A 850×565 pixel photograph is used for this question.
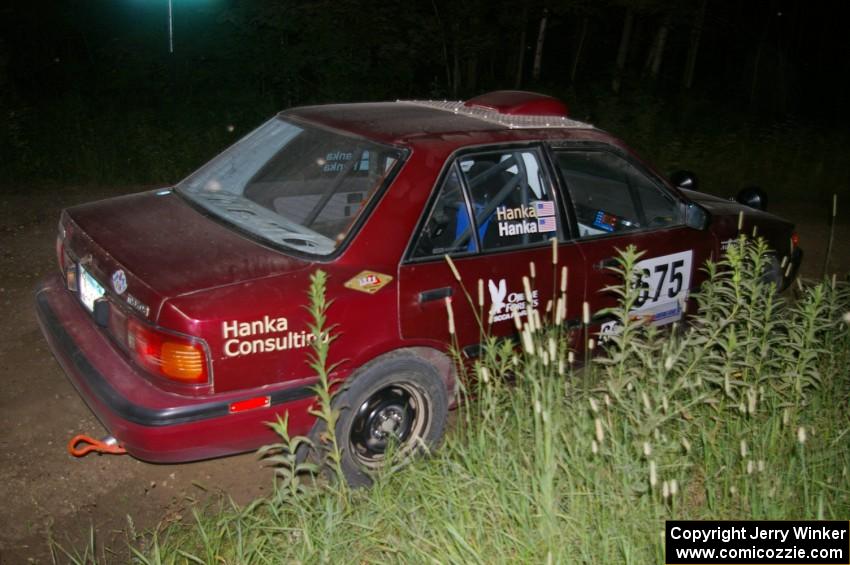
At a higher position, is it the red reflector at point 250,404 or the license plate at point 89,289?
the license plate at point 89,289

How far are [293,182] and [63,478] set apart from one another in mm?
1896

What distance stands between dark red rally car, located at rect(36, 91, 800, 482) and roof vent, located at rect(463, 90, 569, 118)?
1cm

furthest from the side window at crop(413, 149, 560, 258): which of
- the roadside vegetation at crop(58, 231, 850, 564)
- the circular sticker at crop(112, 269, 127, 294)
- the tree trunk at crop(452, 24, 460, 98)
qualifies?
the tree trunk at crop(452, 24, 460, 98)

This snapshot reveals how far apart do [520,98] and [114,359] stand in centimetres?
264

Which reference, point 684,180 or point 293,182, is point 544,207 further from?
point 684,180

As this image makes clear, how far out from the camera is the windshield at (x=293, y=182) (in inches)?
146

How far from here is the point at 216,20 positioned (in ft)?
43.3

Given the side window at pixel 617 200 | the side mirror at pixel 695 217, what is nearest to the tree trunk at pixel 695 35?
the side window at pixel 617 200

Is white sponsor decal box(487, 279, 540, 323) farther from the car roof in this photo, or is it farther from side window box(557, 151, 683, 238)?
the car roof

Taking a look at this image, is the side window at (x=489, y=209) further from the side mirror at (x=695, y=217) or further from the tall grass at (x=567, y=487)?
the side mirror at (x=695, y=217)

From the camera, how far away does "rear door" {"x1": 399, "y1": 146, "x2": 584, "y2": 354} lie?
358 cm

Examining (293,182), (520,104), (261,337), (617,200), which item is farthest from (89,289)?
(617,200)

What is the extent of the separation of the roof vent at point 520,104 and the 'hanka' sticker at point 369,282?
1.46 meters

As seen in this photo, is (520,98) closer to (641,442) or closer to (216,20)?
(641,442)
